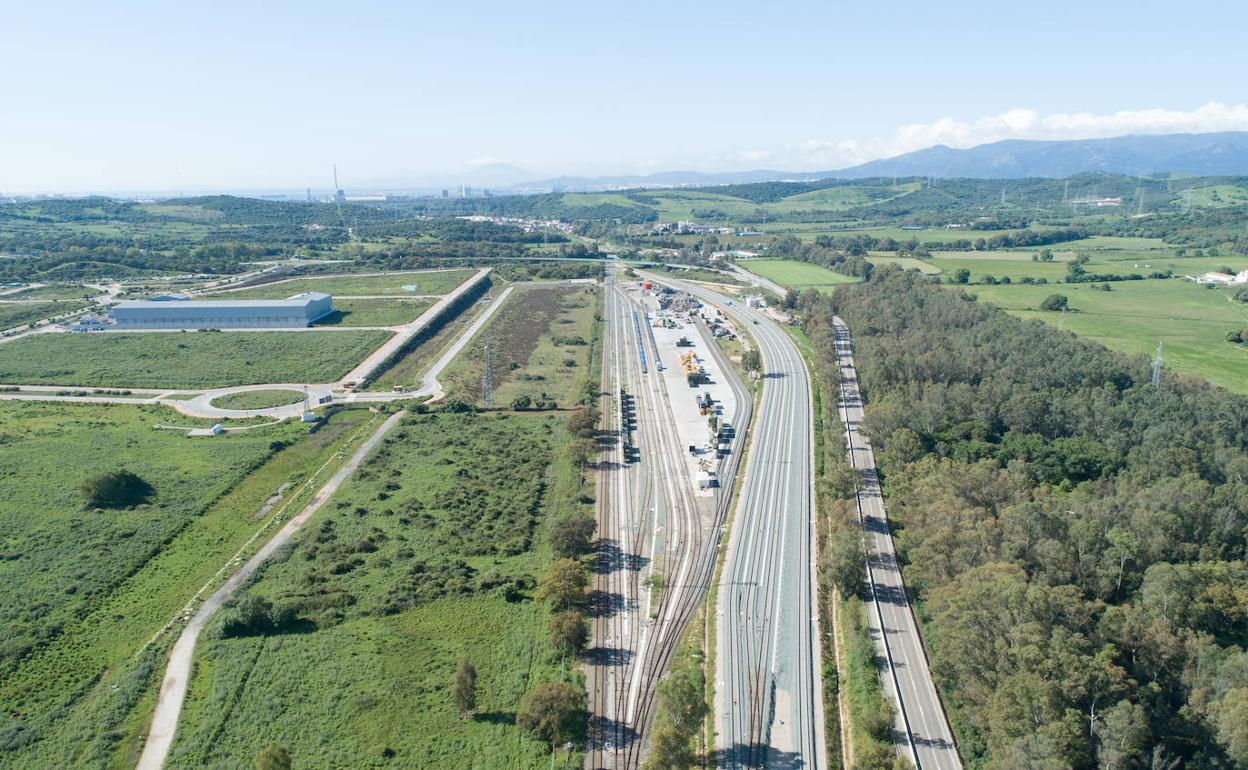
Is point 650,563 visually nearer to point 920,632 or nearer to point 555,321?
point 920,632

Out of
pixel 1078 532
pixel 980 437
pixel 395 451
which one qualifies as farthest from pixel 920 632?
pixel 395 451

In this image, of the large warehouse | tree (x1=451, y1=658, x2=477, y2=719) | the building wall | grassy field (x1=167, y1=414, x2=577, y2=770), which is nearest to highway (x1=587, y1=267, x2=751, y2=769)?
grassy field (x1=167, y1=414, x2=577, y2=770)

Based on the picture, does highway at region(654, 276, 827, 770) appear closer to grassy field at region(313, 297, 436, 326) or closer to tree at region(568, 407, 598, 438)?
tree at region(568, 407, 598, 438)

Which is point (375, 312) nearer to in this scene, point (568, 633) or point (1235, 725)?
point (568, 633)

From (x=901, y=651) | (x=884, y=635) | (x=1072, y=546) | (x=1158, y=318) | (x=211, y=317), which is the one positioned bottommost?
(x=901, y=651)

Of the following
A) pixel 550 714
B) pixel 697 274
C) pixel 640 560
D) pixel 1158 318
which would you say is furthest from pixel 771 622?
pixel 697 274

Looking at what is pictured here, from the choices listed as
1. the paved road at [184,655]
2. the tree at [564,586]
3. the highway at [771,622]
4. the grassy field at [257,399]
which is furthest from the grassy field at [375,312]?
the tree at [564,586]
